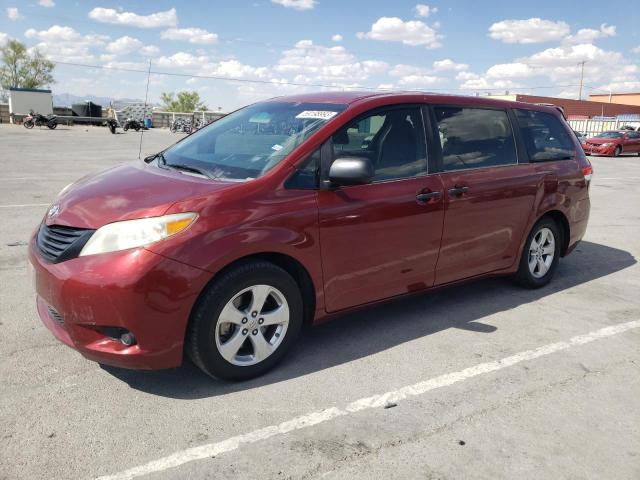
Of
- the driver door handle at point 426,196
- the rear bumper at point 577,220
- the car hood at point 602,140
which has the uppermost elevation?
the car hood at point 602,140

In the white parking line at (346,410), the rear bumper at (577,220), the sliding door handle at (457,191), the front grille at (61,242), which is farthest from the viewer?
the rear bumper at (577,220)

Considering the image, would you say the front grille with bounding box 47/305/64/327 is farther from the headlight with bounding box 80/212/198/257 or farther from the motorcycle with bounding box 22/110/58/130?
the motorcycle with bounding box 22/110/58/130

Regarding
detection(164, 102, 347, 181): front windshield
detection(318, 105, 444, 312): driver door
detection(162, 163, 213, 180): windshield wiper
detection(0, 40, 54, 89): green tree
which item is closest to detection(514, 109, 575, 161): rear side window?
detection(318, 105, 444, 312): driver door

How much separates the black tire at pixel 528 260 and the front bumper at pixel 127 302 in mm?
3211

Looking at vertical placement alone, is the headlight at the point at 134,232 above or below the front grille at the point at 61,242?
above

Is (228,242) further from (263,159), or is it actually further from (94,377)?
(94,377)

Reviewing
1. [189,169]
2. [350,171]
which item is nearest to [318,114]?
[350,171]

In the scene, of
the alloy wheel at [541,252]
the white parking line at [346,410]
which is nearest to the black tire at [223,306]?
the white parking line at [346,410]

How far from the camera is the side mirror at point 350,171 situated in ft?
10.8

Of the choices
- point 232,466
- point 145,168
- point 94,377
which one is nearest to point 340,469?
point 232,466

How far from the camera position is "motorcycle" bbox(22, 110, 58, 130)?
32.4 m

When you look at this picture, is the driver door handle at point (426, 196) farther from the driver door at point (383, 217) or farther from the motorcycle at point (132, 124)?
the motorcycle at point (132, 124)

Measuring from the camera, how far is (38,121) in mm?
32969

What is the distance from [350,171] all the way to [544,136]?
272cm
